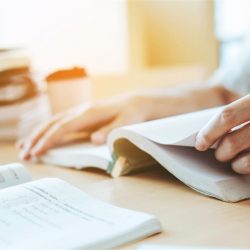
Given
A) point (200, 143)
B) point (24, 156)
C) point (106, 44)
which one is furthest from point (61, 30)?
point (200, 143)

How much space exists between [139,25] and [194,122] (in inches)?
64.8

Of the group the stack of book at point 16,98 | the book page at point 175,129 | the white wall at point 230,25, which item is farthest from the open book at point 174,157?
the white wall at point 230,25

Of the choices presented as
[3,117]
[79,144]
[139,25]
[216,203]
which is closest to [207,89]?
[79,144]

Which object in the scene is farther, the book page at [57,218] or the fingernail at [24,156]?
the fingernail at [24,156]

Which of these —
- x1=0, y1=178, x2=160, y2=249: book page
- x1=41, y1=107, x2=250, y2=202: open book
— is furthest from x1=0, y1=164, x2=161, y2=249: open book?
x1=41, y1=107, x2=250, y2=202: open book

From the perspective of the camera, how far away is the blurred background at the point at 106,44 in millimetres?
1382

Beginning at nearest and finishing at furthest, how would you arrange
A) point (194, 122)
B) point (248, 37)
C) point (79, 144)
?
point (194, 122)
point (79, 144)
point (248, 37)

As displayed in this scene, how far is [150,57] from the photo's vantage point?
249 cm

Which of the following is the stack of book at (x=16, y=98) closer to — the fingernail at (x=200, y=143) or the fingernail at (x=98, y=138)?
the fingernail at (x=98, y=138)

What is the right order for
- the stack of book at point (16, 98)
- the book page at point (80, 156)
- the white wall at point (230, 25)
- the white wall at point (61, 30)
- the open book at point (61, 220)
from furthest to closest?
the white wall at point (230, 25) < the white wall at point (61, 30) < the stack of book at point (16, 98) < the book page at point (80, 156) < the open book at point (61, 220)

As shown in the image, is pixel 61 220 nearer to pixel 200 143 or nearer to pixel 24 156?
pixel 200 143

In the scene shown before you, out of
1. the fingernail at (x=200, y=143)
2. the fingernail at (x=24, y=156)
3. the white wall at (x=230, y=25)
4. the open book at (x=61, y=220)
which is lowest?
the fingernail at (x=24, y=156)

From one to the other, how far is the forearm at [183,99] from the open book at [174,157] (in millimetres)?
278

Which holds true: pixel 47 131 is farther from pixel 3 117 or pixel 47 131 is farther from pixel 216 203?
pixel 216 203
